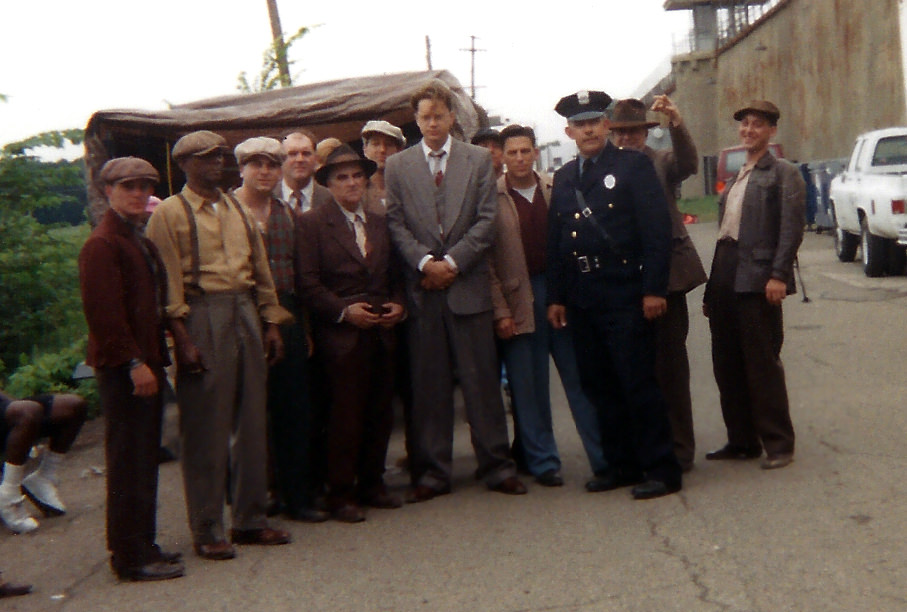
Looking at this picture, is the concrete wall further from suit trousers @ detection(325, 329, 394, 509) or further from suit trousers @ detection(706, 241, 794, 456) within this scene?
suit trousers @ detection(325, 329, 394, 509)

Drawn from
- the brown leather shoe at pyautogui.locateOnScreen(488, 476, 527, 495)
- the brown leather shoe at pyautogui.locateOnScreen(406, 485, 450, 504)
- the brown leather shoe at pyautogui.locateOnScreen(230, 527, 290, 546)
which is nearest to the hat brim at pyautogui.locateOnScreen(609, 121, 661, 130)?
the brown leather shoe at pyautogui.locateOnScreen(488, 476, 527, 495)

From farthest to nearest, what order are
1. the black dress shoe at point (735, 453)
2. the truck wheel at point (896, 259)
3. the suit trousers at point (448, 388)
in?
1. the truck wheel at point (896, 259)
2. the black dress shoe at point (735, 453)
3. the suit trousers at point (448, 388)

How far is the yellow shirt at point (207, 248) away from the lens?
5789mm

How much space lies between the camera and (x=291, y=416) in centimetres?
656

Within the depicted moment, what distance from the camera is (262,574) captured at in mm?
5574

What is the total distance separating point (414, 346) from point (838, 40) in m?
26.3

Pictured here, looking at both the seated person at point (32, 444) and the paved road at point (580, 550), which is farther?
the seated person at point (32, 444)

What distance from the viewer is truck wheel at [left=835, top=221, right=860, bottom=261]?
1873 centimetres

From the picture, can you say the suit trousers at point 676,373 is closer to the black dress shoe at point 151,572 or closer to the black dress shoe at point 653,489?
the black dress shoe at point 653,489

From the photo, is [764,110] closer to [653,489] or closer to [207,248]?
[653,489]

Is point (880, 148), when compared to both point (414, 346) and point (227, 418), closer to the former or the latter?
point (414, 346)

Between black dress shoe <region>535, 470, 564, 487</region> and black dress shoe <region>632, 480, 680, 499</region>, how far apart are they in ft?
1.88

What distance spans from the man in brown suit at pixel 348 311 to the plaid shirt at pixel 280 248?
6cm

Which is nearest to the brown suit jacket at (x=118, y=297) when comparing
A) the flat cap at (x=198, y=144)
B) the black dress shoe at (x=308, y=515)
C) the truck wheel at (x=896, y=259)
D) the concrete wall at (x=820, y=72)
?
the flat cap at (x=198, y=144)
